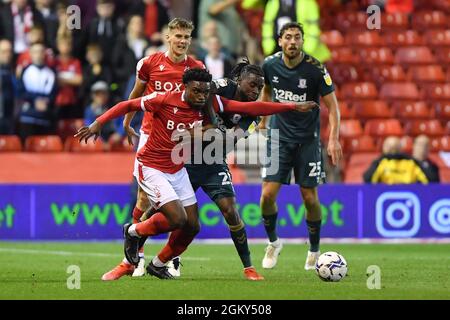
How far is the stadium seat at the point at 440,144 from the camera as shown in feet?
62.4

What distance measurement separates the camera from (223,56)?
17734mm

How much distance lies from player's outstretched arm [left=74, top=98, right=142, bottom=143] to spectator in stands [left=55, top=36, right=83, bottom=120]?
800 centimetres

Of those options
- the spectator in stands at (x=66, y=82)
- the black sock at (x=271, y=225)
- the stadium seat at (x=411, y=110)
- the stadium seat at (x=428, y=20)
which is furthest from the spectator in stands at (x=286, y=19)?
the black sock at (x=271, y=225)

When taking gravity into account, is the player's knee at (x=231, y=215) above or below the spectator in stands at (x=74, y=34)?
below

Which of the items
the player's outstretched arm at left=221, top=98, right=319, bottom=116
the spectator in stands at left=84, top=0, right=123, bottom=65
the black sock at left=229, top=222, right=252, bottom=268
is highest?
the spectator in stands at left=84, top=0, right=123, bottom=65

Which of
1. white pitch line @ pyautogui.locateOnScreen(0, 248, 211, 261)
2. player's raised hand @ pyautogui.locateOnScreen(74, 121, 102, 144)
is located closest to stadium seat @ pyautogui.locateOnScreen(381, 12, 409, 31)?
white pitch line @ pyautogui.locateOnScreen(0, 248, 211, 261)

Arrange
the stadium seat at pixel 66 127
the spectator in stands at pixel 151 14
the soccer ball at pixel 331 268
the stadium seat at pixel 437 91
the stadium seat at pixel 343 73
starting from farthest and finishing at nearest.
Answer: the stadium seat at pixel 437 91 → the stadium seat at pixel 343 73 → the spectator in stands at pixel 151 14 → the stadium seat at pixel 66 127 → the soccer ball at pixel 331 268

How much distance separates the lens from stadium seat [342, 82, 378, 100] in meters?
19.8

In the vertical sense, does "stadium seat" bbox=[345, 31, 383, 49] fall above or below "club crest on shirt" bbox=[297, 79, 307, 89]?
above

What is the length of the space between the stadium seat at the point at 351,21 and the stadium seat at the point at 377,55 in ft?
1.96

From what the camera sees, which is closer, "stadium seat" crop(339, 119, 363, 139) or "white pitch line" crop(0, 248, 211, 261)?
"white pitch line" crop(0, 248, 211, 261)

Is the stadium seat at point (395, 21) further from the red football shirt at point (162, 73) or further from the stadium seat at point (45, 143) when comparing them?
the red football shirt at point (162, 73)

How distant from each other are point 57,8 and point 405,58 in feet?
20.4

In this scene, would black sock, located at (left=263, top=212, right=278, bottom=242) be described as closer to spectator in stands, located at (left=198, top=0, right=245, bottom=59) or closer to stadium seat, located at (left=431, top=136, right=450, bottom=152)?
spectator in stands, located at (left=198, top=0, right=245, bottom=59)
